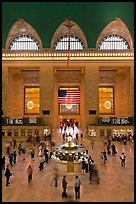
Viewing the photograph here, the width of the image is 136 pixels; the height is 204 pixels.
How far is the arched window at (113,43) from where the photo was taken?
31750 mm

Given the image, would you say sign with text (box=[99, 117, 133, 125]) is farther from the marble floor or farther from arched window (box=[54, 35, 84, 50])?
the marble floor

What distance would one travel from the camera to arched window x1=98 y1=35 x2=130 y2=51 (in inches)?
1250

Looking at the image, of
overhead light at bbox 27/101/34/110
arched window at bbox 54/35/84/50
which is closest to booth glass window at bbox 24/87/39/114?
overhead light at bbox 27/101/34/110

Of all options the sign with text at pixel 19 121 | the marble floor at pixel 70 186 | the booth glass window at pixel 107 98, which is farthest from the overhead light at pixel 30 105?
the marble floor at pixel 70 186

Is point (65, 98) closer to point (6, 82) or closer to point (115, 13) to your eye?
point (6, 82)

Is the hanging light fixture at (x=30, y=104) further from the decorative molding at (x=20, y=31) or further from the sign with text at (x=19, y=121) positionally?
the decorative molding at (x=20, y=31)

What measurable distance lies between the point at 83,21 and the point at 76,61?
495 centimetres

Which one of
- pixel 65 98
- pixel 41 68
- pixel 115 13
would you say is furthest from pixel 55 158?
pixel 115 13

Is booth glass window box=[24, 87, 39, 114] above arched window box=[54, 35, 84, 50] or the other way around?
the other way around

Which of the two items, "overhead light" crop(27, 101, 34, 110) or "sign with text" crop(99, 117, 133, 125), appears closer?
"sign with text" crop(99, 117, 133, 125)

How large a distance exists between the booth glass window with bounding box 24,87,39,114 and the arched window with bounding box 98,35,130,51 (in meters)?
11.7

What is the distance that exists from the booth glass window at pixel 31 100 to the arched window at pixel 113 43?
38.5 ft

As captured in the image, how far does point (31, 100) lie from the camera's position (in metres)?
36.3

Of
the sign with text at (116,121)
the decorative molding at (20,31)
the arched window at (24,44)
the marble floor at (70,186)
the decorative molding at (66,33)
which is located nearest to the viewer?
the marble floor at (70,186)
